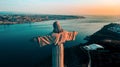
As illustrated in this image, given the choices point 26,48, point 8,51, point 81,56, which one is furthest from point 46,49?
point 81,56

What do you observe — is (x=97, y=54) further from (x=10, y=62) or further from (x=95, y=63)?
(x=10, y=62)

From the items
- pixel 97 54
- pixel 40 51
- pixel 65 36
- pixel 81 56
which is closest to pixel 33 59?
pixel 40 51

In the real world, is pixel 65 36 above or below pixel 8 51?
above

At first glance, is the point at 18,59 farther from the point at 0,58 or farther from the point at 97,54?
the point at 97,54

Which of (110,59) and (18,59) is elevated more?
(110,59)

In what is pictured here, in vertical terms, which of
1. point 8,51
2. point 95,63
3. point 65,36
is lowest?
point 8,51

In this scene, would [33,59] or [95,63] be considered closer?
[95,63]

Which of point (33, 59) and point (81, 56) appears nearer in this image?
point (81, 56)

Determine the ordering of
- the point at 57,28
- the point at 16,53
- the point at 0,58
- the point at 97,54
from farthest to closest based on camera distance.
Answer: the point at 16,53, the point at 0,58, the point at 97,54, the point at 57,28

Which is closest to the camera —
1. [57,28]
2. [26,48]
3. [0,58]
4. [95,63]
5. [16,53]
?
[57,28]
